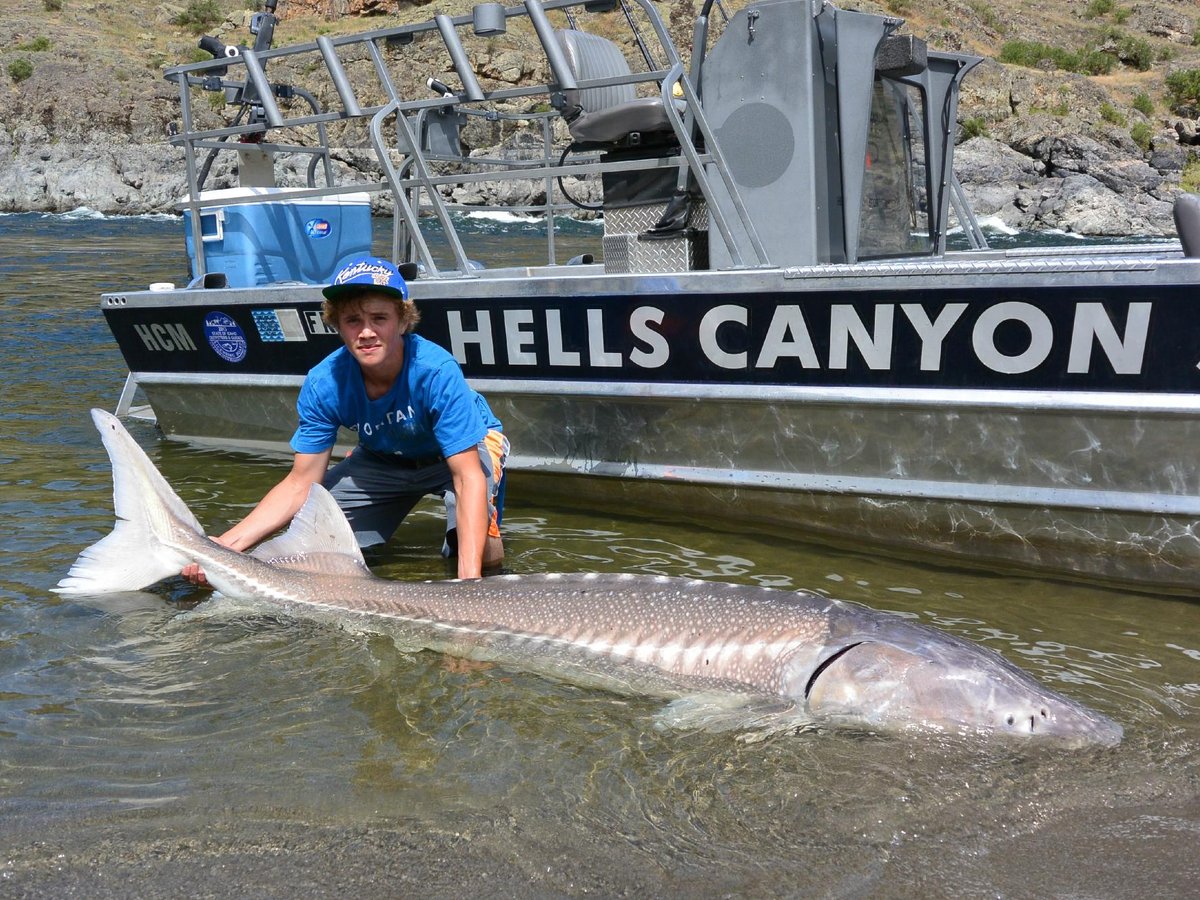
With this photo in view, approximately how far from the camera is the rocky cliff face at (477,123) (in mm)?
36438

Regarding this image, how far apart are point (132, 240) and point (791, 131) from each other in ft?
81.5

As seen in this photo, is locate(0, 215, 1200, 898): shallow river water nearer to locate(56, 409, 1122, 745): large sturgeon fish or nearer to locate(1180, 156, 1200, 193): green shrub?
locate(56, 409, 1122, 745): large sturgeon fish

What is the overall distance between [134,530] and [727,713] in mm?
2215

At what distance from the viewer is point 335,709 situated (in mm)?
3482

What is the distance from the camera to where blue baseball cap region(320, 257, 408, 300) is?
4.13 meters

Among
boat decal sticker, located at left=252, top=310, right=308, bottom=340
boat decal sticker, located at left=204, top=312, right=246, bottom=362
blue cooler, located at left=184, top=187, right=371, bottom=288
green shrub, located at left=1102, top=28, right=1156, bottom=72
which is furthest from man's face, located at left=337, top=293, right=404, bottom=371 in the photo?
green shrub, located at left=1102, top=28, right=1156, bottom=72

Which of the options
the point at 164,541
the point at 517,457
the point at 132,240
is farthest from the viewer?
the point at 132,240

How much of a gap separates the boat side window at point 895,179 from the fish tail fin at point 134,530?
3205mm

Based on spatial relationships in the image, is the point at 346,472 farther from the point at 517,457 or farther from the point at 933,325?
the point at 933,325

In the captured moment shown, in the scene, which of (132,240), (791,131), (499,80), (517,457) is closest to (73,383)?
(517,457)

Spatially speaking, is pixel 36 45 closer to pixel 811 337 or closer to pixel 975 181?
pixel 975 181

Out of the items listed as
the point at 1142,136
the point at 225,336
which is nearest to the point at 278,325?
the point at 225,336

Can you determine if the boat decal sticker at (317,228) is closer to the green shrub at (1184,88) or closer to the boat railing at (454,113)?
the boat railing at (454,113)

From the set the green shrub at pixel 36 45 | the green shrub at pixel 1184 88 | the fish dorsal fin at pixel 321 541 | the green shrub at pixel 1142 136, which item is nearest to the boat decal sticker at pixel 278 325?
the fish dorsal fin at pixel 321 541
